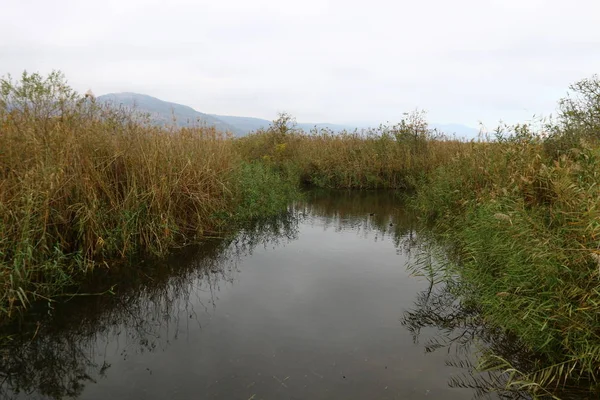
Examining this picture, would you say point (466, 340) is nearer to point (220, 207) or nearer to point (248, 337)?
point (248, 337)

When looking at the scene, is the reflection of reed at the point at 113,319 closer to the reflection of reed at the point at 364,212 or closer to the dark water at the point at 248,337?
the dark water at the point at 248,337

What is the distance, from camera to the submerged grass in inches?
122

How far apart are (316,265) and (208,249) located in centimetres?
204

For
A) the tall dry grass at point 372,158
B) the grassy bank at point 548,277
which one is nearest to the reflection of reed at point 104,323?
the grassy bank at point 548,277

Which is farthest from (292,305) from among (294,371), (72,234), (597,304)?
(72,234)

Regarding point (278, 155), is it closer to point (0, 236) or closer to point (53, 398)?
point (0, 236)

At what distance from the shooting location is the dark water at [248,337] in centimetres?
313

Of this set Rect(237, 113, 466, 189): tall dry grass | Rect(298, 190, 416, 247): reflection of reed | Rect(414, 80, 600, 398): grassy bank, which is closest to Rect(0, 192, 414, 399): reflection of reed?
Rect(298, 190, 416, 247): reflection of reed

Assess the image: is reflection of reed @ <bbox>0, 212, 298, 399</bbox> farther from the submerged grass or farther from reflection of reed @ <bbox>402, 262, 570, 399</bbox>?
reflection of reed @ <bbox>402, 262, 570, 399</bbox>

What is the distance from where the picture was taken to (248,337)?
392 cm

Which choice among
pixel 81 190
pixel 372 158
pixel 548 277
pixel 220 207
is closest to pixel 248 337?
pixel 548 277

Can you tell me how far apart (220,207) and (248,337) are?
15.3 ft

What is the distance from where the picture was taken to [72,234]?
542 centimetres

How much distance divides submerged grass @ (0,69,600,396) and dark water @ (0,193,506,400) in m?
0.54
